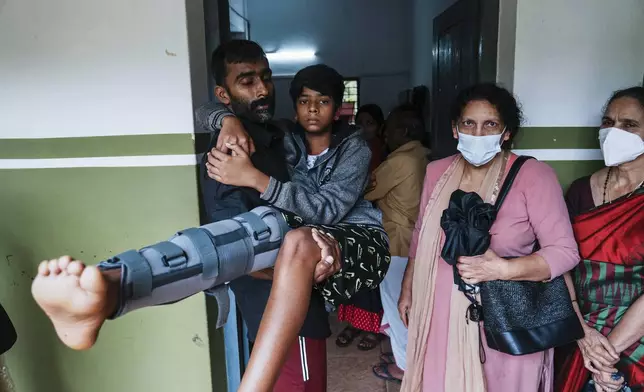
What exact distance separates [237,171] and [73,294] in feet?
1.69

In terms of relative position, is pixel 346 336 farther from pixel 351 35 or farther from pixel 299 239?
pixel 351 35

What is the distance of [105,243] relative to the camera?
1.82m

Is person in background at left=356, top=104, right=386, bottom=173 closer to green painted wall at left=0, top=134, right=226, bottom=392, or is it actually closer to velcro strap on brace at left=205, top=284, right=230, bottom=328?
green painted wall at left=0, top=134, right=226, bottom=392

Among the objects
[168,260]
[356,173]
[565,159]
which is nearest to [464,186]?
[356,173]

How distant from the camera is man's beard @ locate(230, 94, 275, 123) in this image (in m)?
1.40

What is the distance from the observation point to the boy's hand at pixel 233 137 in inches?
49.3

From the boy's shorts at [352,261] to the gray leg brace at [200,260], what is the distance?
10cm

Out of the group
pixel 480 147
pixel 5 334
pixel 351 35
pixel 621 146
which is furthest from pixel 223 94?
pixel 351 35

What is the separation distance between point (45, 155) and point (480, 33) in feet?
6.03

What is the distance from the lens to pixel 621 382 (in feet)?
4.64

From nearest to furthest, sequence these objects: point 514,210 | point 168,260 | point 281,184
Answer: point 168,260
point 281,184
point 514,210

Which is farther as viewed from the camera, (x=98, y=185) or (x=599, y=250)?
(x=98, y=185)

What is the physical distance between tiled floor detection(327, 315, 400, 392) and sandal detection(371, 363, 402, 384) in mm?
23

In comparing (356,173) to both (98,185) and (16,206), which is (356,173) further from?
(16,206)
